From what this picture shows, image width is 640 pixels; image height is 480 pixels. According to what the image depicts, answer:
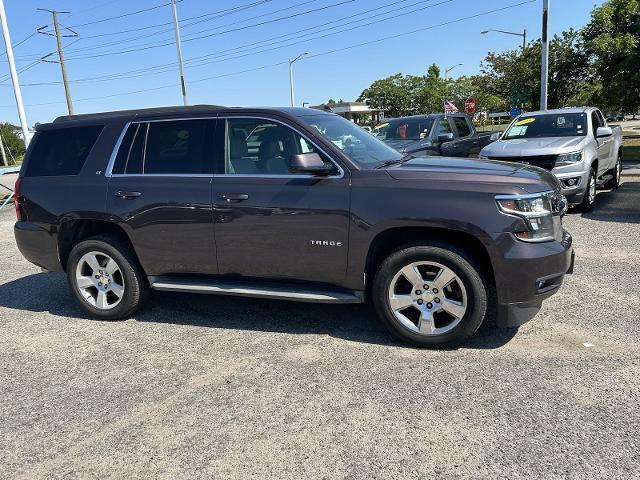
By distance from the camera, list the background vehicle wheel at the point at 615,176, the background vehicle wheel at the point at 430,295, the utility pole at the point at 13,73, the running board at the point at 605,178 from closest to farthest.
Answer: the background vehicle wheel at the point at 430,295 < the running board at the point at 605,178 < the background vehicle wheel at the point at 615,176 < the utility pole at the point at 13,73

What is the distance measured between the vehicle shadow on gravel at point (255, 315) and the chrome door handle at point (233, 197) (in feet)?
3.76

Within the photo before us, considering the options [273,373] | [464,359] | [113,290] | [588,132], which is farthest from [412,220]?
[588,132]

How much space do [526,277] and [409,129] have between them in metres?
7.87

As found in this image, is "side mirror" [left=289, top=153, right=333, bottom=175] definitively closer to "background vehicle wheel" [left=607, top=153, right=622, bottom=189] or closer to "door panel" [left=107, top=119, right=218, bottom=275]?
"door panel" [left=107, top=119, right=218, bottom=275]

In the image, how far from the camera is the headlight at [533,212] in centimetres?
367

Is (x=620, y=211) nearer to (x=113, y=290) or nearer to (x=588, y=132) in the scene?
(x=588, y=132)

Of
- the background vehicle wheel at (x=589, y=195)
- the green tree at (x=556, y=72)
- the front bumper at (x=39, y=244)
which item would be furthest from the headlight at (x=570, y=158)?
the green tree at (x=556, y=72)

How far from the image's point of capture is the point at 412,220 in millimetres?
3824

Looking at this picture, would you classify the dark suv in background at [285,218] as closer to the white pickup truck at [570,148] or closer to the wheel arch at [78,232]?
the wheel arch at [78,232]

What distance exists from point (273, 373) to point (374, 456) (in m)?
1.18

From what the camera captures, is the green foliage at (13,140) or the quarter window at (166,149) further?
the green foliage at (13,140)

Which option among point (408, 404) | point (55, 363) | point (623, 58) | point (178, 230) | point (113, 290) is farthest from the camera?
point (623, 58)

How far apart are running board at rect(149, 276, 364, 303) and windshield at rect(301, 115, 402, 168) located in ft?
3.44

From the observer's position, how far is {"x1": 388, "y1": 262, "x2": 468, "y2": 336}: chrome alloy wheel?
3.88 m
